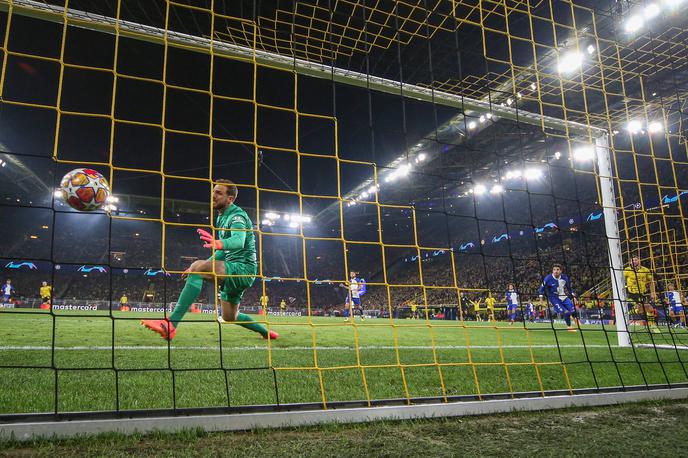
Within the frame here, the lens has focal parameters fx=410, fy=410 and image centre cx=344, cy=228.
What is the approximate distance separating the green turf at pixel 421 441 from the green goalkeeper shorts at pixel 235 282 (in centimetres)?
277

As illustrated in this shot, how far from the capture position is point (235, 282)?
4727 millimetres

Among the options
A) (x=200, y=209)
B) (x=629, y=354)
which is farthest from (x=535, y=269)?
(x=200, y=209)

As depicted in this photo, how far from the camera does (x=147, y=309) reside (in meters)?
24.1

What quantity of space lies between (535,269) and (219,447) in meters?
24.0

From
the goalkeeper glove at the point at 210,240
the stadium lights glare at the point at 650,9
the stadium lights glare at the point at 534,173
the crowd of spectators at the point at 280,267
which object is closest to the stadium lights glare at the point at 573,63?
the stadium lights glare at the point at 650,9

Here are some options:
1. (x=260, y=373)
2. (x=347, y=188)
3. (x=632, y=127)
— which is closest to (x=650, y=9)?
(x=632, y=127)

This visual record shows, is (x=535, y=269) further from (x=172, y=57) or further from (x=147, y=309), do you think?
(x=147, y=309)

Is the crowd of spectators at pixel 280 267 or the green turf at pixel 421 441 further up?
the crowd of spectators at pixel 280 267

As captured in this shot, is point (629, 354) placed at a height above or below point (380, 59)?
below

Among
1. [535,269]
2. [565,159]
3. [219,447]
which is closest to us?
[219,447]

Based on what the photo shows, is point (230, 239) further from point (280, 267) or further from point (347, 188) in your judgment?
point (280, 267)

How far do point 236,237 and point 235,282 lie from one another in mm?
700

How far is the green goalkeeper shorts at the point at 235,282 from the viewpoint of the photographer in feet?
15.4

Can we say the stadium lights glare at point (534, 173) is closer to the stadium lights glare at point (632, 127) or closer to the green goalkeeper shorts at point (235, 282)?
the stadium lights glare at point (632, 127)
